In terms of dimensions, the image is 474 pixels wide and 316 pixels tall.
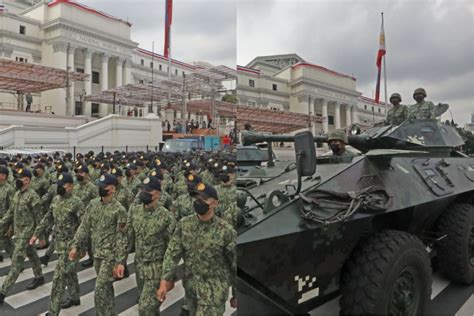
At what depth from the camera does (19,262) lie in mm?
4613

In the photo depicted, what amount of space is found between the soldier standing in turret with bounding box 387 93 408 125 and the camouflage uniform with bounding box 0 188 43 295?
406cm

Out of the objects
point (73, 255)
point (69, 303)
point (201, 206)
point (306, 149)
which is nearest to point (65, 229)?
point (73, 255)

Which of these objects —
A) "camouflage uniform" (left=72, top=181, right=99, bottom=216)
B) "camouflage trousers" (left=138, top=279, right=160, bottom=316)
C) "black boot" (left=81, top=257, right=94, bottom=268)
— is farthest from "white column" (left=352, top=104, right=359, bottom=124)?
"camouflage uniform" (left=72, top=181, right=99, bottom=216)

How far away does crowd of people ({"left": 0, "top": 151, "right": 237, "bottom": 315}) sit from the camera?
1.95m

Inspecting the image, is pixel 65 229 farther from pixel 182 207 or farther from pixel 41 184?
pixel 41 184

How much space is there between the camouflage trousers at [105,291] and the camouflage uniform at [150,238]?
0.23 meters

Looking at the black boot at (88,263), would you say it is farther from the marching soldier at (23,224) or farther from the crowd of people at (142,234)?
the marching soldier at (23,224)

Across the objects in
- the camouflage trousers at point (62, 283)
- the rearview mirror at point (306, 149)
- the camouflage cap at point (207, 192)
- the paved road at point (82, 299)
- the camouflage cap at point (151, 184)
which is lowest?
the paved road at point (82, 299)

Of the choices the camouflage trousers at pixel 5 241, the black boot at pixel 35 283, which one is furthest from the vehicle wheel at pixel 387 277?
the camouflage trousers at pixel 5 241

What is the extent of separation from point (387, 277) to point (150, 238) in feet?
7.53

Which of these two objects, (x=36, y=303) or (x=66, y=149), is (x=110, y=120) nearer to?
(x=66, y=149)

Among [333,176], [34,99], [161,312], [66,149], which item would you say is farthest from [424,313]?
[34,99]

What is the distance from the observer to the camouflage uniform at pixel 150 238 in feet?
10.6

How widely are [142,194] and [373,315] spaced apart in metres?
2.50
